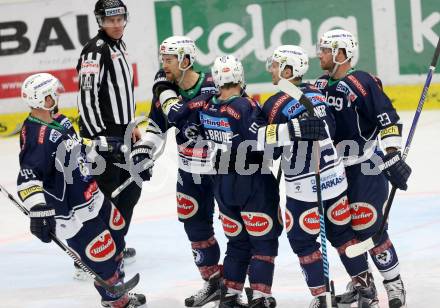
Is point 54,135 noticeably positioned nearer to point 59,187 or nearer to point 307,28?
point 59,187

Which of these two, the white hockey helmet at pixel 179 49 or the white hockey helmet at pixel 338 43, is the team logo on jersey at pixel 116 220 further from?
the white hockey helmet at pixel 338 43

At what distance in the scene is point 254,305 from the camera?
5629 millimetres

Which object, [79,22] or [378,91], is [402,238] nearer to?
[378,91]

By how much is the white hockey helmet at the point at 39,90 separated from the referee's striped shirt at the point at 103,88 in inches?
44.7

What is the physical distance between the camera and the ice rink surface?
6.35 meters

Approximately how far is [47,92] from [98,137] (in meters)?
0.85

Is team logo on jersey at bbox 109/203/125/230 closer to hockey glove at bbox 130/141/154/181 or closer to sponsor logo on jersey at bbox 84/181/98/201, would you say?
hockey glove at bbox 130/141/154/181

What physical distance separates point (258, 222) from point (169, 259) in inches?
73.0

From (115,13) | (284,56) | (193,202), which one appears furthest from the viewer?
(115,13)

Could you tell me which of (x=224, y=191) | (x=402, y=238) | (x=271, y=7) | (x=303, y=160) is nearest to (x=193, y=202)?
(x=224, y=191)

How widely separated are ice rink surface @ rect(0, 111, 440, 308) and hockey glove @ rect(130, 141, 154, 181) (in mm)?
817

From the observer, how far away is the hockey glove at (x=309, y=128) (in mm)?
5129

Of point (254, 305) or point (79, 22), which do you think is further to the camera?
point (79, 22)

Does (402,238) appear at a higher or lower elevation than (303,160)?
lower
